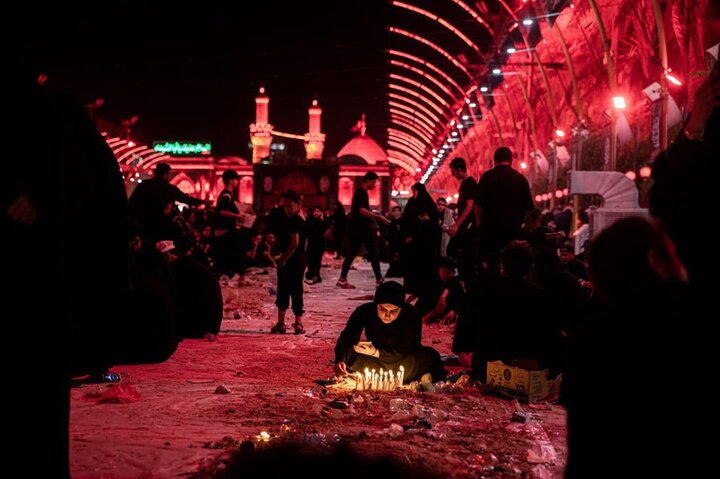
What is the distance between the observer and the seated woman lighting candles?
7402mm

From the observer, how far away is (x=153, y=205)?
10539 millimetres

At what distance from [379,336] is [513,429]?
1.85 metres

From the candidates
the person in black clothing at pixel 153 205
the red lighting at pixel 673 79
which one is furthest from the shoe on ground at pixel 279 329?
the red lighting at pixel 673 79

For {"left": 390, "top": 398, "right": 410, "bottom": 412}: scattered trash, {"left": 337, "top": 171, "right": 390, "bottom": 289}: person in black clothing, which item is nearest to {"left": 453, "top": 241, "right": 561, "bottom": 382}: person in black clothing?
{"left": 390, "top": 398, "right": 410, "bottom": 412}: scattered trash

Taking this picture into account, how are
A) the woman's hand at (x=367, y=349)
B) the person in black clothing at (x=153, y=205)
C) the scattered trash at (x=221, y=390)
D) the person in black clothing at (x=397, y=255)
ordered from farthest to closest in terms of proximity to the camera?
the person in black clothing at (x=397, y=255) → the person in black clothing at (x=153, y=205) → the woman's hand at (x=367, y=349) → the scattered trash at (x=221, y=390)

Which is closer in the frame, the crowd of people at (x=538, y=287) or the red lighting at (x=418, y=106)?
the crowd of people at (x=538, y=287)

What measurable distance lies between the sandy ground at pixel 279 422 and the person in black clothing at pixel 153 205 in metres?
2.10

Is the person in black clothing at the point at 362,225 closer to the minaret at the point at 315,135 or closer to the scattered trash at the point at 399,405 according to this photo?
the scattered trash at the point at 399,405

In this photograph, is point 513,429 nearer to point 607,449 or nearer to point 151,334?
point 607,449

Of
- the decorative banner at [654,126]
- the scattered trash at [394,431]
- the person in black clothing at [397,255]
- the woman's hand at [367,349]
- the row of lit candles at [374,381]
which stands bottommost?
the scattered trash at [394,431]

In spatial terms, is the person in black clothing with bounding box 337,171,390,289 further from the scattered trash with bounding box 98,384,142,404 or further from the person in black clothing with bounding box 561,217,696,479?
the person in black clothing with bounding box 561,217,696,479

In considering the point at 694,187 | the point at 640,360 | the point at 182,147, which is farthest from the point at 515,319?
the point at 182,147

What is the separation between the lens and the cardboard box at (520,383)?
6844mm

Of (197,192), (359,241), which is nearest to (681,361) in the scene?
(359,241)
